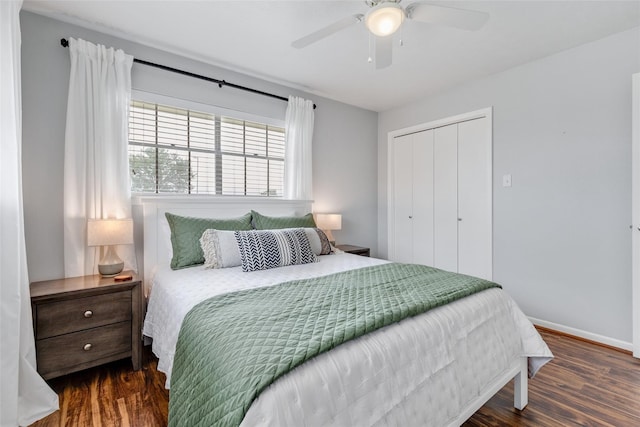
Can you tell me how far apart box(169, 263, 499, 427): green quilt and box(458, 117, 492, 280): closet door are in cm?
165

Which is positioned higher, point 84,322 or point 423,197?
point 423,197

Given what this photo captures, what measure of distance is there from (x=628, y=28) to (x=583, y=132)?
0.76 m

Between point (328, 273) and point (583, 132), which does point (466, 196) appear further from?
point (328, 273)

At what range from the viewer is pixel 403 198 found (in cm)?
395

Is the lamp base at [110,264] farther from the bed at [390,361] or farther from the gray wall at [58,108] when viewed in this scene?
the gray wall at [58,108]

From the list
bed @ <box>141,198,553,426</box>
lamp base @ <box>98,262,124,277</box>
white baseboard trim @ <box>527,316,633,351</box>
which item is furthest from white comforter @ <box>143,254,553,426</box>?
white baseboard trim @ <box>527,316,633,351</box>

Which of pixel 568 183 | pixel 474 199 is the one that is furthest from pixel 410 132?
pixel 568 183

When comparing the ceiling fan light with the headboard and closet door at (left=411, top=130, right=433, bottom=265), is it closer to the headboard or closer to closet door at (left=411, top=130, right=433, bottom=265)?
the headboard

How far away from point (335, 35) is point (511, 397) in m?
2.68

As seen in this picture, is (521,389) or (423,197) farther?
(423,197)

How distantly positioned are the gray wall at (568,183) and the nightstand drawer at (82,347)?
3.26m

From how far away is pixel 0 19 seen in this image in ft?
4.96

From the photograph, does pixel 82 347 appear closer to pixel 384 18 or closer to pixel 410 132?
pixel 384 18

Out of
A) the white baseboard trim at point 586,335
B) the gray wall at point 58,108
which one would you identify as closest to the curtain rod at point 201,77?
the gray wall at point 58,108
